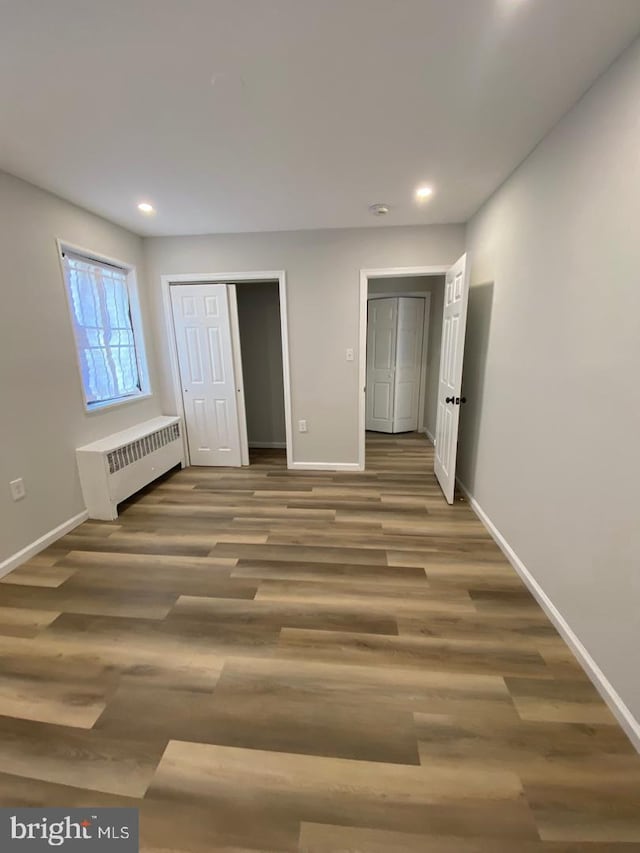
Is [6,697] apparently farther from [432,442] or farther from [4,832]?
[432,442]

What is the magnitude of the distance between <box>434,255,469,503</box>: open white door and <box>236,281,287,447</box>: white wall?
85.5 inches

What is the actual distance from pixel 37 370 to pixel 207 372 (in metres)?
1.65

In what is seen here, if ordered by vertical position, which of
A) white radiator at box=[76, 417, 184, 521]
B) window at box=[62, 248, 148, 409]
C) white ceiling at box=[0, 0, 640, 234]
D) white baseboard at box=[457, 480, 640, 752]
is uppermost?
white ceiling at box=[0, 0, 640, 234]

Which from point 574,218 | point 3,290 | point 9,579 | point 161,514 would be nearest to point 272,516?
point 161,514

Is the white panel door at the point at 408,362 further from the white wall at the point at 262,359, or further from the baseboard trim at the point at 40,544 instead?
the baseboard trim at the point at 40,544

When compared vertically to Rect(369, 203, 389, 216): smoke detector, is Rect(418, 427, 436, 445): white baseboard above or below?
below

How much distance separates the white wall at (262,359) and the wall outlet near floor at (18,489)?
2778mm

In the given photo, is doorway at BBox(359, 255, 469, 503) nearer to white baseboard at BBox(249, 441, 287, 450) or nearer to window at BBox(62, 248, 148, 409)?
white baseboard at BBox(249, 441, 287, 450)

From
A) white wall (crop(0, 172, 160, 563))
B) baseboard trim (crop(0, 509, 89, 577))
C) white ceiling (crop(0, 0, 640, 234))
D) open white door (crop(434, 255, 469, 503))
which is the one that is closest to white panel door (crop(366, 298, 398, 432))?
open white door (crop(434, 255, 469, 503))

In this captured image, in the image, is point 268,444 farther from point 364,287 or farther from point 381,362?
point 364,287

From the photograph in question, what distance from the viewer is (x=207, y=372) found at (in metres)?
3.92

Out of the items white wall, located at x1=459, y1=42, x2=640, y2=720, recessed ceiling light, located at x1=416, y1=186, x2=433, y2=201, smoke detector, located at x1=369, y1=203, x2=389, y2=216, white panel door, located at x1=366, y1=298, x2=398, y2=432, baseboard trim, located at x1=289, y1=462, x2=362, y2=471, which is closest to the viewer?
white wall, located at x1=459, y1=42, x2=640, y2=720

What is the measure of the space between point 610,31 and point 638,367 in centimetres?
123

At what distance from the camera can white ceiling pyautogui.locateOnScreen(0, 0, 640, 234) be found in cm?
119
